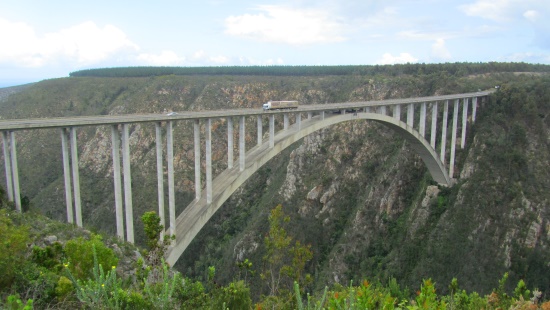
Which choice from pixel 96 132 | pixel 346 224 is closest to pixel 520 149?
pixel 346 224

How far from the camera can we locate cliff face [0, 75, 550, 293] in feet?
101

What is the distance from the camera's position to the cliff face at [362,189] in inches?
1211

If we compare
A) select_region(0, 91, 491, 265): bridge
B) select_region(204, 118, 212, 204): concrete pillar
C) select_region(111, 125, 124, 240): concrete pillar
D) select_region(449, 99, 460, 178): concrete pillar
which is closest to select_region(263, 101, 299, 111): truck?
select_region(0, 91, 491, 265): bridge

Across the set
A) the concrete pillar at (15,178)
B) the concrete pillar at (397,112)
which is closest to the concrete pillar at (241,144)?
the concrete pillar at (15,178)

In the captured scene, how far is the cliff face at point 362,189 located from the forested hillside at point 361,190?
0.37ft

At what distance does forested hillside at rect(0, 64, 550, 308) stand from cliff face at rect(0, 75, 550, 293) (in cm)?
11

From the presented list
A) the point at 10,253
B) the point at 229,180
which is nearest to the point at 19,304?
the point at 10,253

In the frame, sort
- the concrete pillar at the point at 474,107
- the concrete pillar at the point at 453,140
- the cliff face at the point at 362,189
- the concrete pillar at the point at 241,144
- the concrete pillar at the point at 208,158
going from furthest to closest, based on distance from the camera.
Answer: the concrete pillar at the point at 474,107, the concrete pillar at the point at 453,140, the cliff face at the point at 362,189, the concrete pillar at the point at 241,144, the concrete pillar at the point at 208,158

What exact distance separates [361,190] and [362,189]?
14 cm

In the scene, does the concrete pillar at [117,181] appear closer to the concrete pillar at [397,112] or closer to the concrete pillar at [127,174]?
the concrete pillar at [127,174]

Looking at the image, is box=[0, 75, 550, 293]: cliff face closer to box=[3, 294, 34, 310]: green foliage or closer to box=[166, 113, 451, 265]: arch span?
box=[166, 113, 451, 265]: arch span

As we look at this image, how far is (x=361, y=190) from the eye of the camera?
4247 cm

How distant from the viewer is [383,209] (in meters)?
38.6

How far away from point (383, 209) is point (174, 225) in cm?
2503
